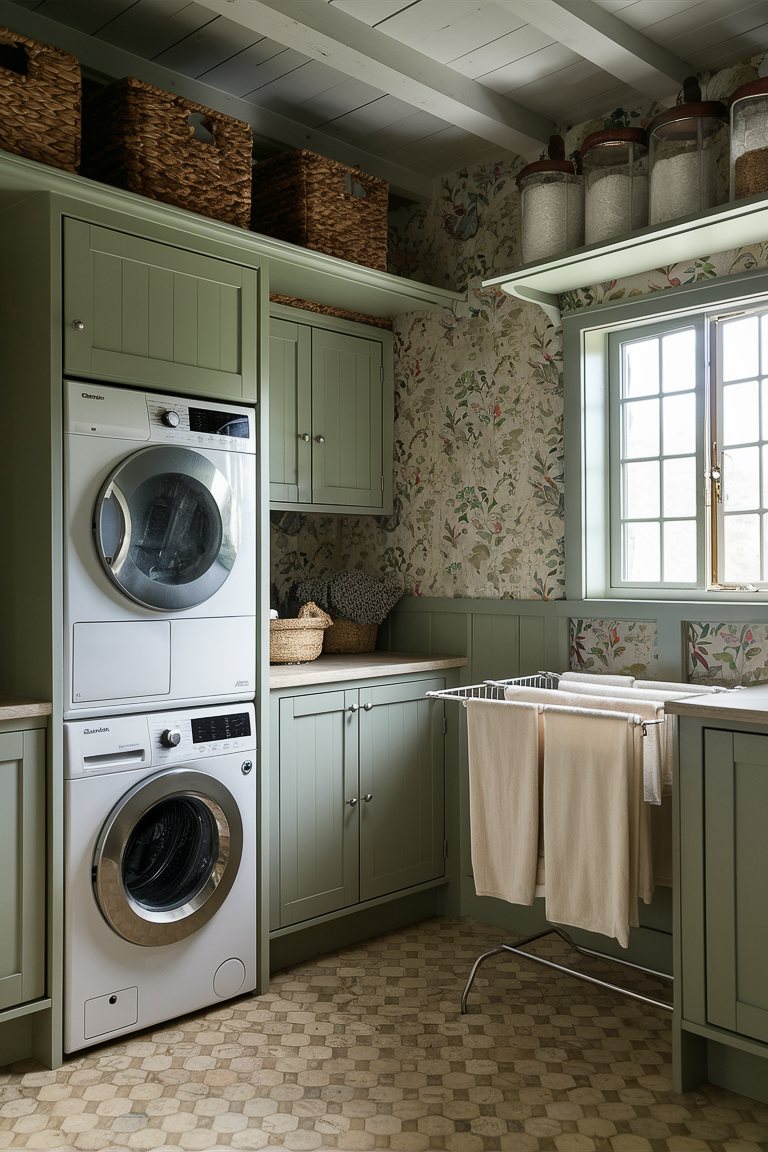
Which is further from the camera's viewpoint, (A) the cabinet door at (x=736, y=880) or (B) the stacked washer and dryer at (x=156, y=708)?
(B) the stacked washer and dryer at (x=156, y=708)

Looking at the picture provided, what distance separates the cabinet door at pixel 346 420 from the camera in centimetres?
336

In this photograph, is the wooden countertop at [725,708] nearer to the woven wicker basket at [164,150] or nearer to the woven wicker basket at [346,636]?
the woven wicker basket at [346,636]

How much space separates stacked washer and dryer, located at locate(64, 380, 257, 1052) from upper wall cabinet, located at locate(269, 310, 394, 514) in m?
0.56

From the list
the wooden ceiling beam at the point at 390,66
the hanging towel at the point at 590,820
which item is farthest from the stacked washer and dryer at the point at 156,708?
the wooden ceiling beam at the point at 390,66

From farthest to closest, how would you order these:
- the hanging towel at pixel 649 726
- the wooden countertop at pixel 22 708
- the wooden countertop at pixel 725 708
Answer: the hanging towel at pixel 649 726
the wooden countertop at pixel 22 708
the wooden countertop at pixel 725 708

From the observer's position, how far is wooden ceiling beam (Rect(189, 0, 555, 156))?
93.3 inches

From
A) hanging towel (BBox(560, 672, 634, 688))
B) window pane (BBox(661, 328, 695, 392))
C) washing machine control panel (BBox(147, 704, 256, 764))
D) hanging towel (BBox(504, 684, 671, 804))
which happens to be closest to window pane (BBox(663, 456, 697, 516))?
window pane (BBox(661, 328, 695, 392))

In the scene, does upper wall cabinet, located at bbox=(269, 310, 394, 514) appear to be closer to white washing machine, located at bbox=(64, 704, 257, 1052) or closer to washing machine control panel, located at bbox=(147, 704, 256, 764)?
washing machine control panel, located at bbox=(147, 704, 256, 764)

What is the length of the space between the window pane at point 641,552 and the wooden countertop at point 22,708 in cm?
191

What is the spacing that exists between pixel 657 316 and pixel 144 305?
1601 millimetres

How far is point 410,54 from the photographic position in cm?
266

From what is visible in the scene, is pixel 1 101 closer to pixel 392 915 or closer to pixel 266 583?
pixel 266 583

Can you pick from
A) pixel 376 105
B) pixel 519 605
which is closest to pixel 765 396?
pixel 519 605

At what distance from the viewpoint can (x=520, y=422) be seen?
328 cm
